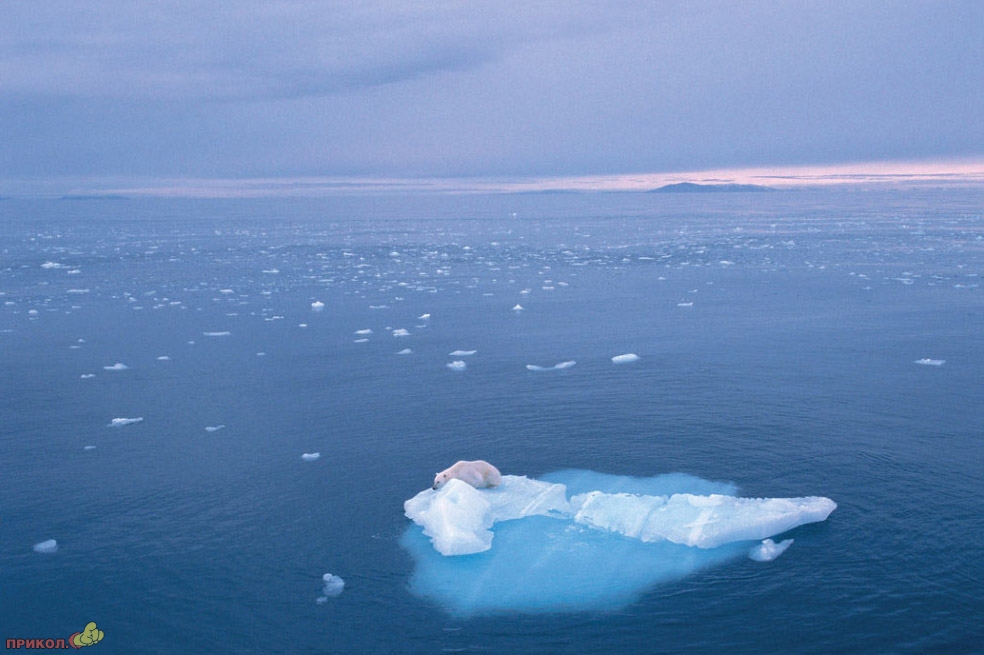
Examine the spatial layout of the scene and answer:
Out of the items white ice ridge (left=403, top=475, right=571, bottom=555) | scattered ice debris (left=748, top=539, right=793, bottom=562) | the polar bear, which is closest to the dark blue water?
scattered ice debris (left=748, top=539, right=793, bottom=562)

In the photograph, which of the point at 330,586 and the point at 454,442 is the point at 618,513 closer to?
the point at 330,586

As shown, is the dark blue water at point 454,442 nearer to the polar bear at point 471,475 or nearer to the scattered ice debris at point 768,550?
the scattered ice debris at point 768,550

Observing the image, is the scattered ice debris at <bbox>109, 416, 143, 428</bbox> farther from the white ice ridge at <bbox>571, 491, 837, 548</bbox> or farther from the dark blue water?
the white ice ridge at <bbox>571, 491, 837, 548</bbox>

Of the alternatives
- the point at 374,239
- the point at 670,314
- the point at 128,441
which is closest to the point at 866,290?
the point at 670,314

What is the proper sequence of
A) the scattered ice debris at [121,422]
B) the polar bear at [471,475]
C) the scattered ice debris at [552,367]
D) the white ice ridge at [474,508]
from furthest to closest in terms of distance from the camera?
the scattered ice debris at [552,367] → the scattered ice debris at [121,422] → the polar bear at [471,475] → the white ice ridge at [474,508]

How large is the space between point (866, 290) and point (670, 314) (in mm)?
8583

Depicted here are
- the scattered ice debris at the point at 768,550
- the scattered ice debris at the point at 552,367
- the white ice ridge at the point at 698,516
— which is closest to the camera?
the scattered ice debris at the point at 768,550

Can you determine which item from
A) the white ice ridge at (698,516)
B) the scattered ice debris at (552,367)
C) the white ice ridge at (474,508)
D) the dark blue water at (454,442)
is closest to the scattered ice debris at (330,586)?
the dark blue water at (454,442)

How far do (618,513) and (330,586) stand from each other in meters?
3.87

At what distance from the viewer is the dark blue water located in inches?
355

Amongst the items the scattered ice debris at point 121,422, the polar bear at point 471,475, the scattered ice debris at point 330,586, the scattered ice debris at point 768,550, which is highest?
the polar bear at point 471,475

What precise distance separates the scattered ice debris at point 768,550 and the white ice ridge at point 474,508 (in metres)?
2.48

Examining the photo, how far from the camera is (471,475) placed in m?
12.0

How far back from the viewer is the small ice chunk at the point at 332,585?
9562 millimetres
